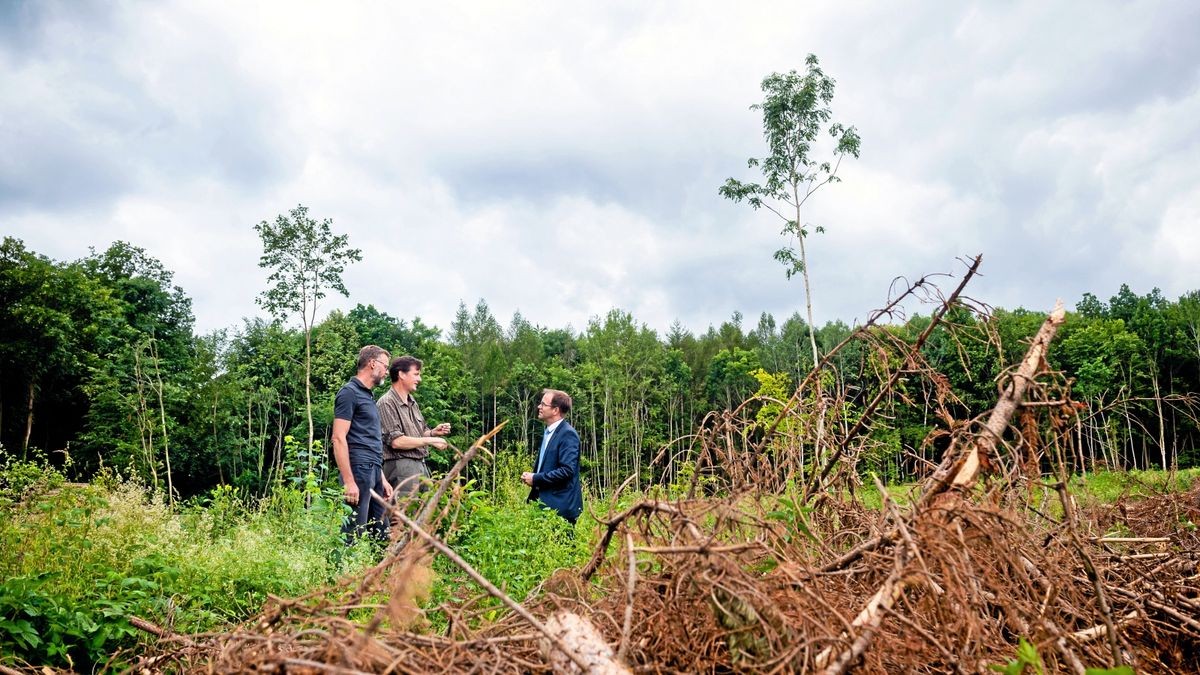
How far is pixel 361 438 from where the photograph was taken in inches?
235

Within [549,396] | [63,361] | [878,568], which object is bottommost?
[878,568]

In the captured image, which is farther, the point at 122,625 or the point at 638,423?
the point at 638,423

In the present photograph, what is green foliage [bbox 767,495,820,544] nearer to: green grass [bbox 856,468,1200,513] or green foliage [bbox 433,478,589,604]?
green grass [bbox 856,468,1200,513]

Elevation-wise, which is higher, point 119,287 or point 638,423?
point 119,287

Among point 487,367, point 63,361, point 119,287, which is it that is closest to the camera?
point 63,361

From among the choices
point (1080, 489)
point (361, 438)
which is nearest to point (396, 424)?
point (361, 438)

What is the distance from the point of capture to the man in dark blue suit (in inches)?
236

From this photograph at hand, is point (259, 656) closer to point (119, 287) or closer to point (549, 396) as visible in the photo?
point (549, 396)

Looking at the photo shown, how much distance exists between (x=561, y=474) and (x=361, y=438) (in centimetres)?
169

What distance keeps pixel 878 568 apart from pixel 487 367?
48404 mm

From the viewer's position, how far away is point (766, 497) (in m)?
2.74

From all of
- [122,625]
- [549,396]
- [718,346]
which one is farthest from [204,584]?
[718,346]

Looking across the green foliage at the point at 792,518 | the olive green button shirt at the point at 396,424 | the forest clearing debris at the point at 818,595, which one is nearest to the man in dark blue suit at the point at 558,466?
the olive green button shirt at the point at 396,424

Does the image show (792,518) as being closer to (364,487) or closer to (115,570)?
(364,487)
